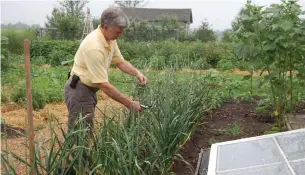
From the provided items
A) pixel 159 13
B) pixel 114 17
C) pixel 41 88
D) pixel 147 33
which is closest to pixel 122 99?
pixel 114 17

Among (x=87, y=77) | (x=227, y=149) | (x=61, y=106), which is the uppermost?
(x=87, y=77)

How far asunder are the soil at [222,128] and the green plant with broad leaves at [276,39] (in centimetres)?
36

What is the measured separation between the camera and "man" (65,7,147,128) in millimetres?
3266

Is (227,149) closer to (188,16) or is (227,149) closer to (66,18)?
(66,18)

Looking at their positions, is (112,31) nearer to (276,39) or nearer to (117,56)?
(117,56)

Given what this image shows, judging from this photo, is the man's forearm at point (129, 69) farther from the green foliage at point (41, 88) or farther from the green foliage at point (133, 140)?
the green foliage at point (41, 88)

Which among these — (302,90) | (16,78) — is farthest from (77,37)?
(302,90)

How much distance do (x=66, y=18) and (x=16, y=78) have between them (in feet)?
42.9

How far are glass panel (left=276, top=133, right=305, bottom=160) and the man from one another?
1.12 m

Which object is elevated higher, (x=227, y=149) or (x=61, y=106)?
(x=227, y=149)

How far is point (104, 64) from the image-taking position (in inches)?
132

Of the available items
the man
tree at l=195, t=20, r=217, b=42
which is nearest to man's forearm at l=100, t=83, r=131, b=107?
the man

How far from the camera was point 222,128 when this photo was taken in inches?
200

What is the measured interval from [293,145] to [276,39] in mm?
2081
